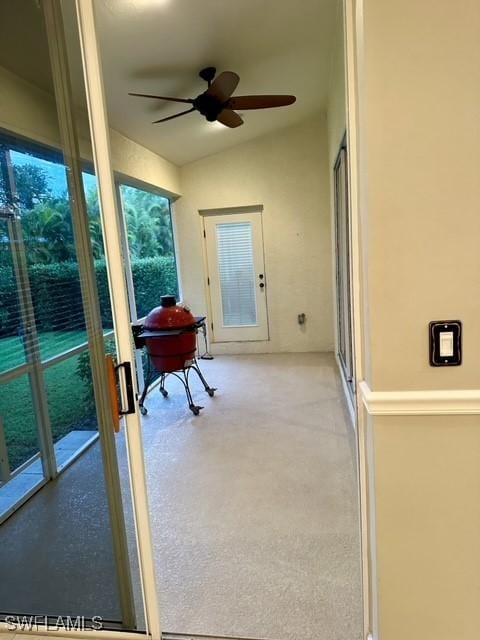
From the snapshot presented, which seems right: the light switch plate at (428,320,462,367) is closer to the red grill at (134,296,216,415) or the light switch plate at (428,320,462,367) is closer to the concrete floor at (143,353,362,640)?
the concrete floor at (143,353,362,640)

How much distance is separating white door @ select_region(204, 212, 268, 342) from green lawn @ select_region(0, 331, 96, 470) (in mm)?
4073

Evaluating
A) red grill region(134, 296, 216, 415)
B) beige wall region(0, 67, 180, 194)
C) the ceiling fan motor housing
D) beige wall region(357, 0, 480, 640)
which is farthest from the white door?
beige wall region(357, 0, 480, 640)

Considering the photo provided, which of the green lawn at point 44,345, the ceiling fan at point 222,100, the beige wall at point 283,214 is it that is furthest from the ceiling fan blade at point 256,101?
the green lawn at point 44,345

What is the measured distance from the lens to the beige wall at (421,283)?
983 mm

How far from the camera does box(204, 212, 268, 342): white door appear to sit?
537cm

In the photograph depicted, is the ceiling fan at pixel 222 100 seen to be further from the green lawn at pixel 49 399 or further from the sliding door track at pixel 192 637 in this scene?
the sliding door track at pixel 192 637

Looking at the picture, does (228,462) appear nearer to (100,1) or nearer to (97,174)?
(97,174)

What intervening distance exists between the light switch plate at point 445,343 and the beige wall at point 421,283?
0.02 m

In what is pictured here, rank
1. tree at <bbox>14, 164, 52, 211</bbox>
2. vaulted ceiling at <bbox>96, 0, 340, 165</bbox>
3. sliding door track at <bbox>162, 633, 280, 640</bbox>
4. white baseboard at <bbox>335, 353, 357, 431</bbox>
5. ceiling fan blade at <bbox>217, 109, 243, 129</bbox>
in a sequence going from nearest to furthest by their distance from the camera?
1. tree at <bbox>14, 164, 52, 211</bbox>
2. sliding door track at <bbox>162, 633, 280, 640</bbox>
3. vaulted ceiling at <bbox>96, 0, 340, 165</bbox>
4. white baseboard at <bbox>335, 353, 357, 431</bbox>
5. ceiling fan blade at <bbox>217, 109, 243, 129</bbox>

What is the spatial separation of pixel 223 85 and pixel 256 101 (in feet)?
1.38

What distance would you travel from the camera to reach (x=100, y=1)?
2098 mm

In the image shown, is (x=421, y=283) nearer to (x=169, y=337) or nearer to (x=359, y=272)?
(x=359, y=272)

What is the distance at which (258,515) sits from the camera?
2145 millimetres

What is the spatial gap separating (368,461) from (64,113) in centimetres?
141
